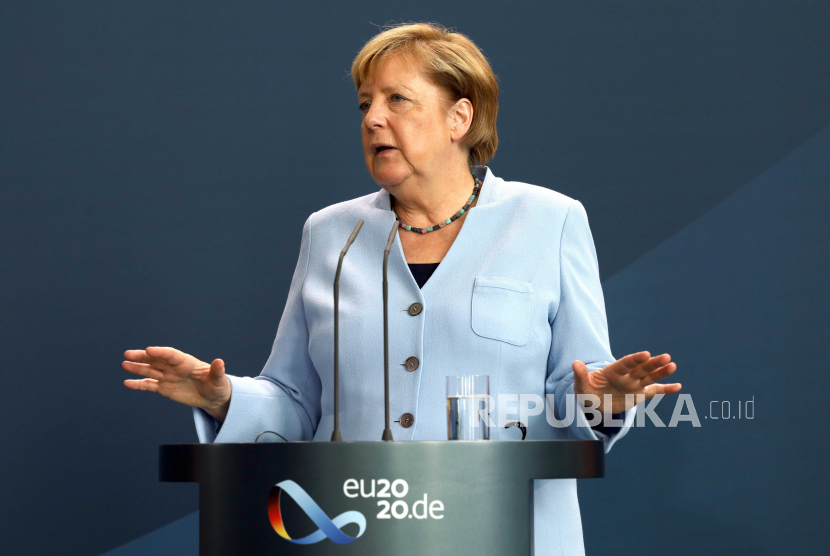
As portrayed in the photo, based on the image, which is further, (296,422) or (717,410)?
(717,410)

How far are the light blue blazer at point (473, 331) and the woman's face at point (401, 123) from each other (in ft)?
0.48

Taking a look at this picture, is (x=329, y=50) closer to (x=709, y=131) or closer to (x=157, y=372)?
(x=709, y=131)

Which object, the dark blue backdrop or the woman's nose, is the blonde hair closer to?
the woman's nose

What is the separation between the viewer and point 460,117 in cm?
183

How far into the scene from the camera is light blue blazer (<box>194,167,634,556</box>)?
1.56 meters

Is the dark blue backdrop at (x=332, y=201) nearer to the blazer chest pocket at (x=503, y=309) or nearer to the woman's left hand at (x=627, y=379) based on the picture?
the blazer chest pocket at (x=503, y=309)

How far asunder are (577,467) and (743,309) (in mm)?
1861

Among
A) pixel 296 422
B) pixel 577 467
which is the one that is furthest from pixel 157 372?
pixel 577 467

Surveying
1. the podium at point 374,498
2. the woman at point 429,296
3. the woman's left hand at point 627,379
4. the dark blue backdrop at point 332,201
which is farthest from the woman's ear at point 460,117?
the dark blue backdrop at point 332,201

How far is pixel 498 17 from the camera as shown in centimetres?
301

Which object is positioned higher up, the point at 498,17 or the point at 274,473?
the point at 498,17

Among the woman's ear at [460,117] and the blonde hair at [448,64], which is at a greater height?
the blonde hair at [448,64]

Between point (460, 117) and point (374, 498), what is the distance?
1.03 m

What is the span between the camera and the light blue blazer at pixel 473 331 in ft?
5.11
